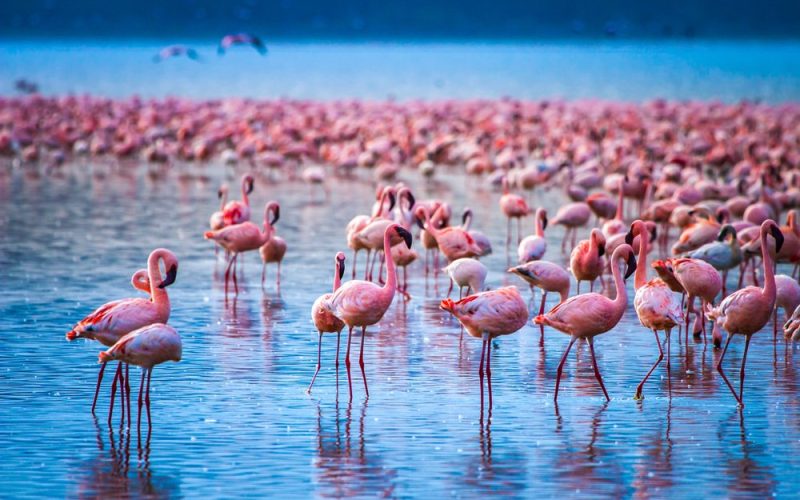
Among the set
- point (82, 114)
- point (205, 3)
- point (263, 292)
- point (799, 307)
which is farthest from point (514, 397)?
point (205, 3)

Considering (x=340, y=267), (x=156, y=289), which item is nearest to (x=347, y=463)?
(x=156, y=289)

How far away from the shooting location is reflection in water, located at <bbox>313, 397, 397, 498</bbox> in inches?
289

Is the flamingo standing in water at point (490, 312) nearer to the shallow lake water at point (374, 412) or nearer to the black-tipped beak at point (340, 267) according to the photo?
the shallow lake water at point (374, 412)

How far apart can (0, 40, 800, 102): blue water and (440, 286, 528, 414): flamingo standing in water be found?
2239 inches

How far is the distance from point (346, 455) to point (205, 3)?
14677cm

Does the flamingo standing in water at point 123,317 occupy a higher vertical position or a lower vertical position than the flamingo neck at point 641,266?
lower

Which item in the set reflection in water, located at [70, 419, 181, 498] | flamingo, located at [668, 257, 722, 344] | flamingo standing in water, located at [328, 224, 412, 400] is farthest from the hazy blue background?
reflection in water, located at [70, 419, 181, 498]

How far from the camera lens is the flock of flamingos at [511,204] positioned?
361 inches

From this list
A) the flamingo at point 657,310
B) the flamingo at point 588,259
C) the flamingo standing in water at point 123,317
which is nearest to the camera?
the flamingo standing in water at point 123,317

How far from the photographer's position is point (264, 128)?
31.5m

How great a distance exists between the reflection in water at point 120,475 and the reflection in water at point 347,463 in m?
0.85

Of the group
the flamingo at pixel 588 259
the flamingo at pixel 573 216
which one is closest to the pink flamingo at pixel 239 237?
the flamingo at pixel 588 259

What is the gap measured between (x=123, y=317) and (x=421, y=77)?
85975 mm

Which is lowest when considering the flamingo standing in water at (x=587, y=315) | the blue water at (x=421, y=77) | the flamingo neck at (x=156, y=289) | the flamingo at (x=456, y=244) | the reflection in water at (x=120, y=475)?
the reflection in water at (x=120, y=475)
